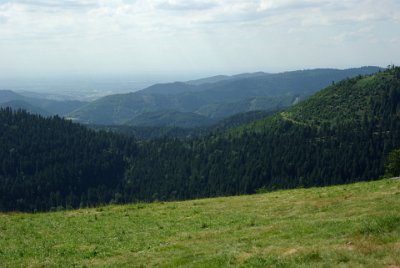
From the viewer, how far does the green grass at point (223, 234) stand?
18125mm

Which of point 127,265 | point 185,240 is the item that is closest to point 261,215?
point 185,240

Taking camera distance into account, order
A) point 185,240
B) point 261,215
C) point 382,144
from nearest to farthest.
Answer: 1. point 185,240
2. point 261,215
3. point 382,144

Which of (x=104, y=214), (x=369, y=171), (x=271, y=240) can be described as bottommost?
(x=369, y=171)

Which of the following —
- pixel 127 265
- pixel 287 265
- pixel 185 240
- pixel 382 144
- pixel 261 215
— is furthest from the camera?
pixel 382 144

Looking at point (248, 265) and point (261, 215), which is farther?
point (261, 215)

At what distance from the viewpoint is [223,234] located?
85.7 feet

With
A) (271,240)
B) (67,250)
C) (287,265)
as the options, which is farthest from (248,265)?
(67,250)

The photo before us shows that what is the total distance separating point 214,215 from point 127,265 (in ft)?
47.3

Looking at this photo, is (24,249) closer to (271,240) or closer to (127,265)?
(127,265)

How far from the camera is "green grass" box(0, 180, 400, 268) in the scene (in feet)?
59.5

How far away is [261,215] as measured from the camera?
1254 inches

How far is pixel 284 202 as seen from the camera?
37656 mm

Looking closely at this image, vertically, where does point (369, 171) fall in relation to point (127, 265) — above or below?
below

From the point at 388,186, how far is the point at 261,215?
13.2 m
